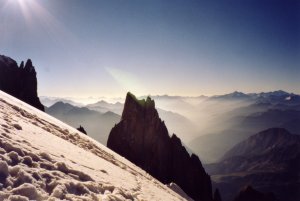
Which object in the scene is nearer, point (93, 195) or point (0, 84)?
point (93, 195)

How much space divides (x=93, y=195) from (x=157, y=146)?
87.8 meters

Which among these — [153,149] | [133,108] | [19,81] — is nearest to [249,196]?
[153,149]

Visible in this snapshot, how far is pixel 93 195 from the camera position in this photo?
26.4 feet

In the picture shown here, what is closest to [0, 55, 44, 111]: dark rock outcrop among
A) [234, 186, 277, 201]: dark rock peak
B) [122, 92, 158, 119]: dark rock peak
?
[122, 92, 158, 119]: dark rock peak

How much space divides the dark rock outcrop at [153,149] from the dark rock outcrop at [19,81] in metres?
30.7

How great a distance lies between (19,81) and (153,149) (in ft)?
164

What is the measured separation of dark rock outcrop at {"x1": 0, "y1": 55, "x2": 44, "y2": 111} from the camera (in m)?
91.9

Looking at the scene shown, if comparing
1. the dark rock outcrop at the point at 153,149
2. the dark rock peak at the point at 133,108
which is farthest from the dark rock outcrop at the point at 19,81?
the dark rock outcrop at the point at 153,149

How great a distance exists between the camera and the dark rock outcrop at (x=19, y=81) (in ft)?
301

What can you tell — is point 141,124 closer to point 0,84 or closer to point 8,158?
point 0,84

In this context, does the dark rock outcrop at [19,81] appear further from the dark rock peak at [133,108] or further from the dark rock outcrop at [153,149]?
the dark rock outcrop at [153,149]

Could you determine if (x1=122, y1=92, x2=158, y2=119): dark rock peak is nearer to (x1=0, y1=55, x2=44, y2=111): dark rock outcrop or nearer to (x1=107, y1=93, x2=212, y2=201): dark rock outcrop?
(x1=107, y1=93, x2=212, y2=201): dark rock outcrop

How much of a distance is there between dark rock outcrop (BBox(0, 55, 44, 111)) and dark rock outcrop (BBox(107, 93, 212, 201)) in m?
30.7

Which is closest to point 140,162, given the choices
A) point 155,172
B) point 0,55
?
point 155,172
